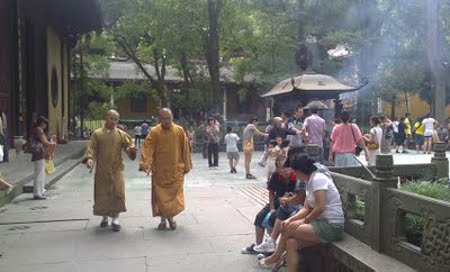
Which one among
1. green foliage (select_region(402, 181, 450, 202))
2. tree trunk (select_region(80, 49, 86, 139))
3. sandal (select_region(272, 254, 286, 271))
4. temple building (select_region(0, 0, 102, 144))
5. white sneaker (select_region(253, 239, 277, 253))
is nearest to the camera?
green foliage (select_region(402, 181, 450, 202))

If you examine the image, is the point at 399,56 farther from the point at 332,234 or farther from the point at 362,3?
the point at 332,234

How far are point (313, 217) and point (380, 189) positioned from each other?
2.05 ft

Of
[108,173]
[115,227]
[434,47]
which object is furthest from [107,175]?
[434,47]

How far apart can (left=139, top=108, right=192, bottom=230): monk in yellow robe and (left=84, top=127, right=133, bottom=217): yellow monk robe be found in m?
0.40

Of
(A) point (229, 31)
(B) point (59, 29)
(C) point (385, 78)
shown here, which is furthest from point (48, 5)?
(C) point (385, 78)

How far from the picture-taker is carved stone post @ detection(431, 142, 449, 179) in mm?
6324

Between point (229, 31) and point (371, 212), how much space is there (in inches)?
901

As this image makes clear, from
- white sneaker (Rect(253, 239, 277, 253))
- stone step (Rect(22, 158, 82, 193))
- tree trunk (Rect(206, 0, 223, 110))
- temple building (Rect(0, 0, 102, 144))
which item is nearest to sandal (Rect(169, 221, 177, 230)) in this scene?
white sneaker (Rect(253, 239, 277, 253))

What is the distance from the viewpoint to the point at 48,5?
1952cm

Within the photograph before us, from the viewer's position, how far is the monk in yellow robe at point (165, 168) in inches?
267

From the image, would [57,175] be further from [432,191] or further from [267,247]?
[432,191]

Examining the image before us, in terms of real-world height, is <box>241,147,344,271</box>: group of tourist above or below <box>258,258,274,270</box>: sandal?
above

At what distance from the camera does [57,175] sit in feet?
40.1

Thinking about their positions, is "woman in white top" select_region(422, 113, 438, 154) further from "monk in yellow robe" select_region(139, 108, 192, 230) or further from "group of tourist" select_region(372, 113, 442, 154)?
"monk in yellow robe" select_region(139, 108, 192, 230)
